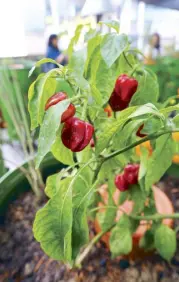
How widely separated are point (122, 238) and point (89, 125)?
27 cm

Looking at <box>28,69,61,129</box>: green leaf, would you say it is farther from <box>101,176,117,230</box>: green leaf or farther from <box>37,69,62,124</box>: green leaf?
<box>101,176,117,230</box>: green leaf

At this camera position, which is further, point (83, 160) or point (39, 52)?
point (39, 52)

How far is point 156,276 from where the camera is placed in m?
0.55

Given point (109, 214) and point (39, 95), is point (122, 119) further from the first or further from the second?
point (109, 214)

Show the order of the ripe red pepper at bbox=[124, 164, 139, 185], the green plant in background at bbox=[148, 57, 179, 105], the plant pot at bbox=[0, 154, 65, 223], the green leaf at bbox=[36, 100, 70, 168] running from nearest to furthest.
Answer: the green leaf at bbox=[36, 100, 70, 168]
the ripe red pepper at bbox=[124, 164, 139, 185]
the plant pot at bbox=[0, 154, 65, 223]
the green plant in background at bbox=[148, 57, 179, 105]

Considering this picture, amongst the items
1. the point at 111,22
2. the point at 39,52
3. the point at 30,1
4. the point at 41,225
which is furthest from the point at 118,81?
the point at 39,52

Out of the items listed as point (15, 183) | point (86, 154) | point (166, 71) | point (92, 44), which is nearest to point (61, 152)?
point (86, 154)

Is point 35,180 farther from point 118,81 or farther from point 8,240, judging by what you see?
point 118,81

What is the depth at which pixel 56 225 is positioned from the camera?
1.11 ft

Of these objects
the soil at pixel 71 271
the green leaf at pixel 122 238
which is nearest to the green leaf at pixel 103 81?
the green leaf at pixel 122 238

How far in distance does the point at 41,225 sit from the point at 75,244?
0.18 feet

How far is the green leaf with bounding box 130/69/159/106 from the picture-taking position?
0.37 meters

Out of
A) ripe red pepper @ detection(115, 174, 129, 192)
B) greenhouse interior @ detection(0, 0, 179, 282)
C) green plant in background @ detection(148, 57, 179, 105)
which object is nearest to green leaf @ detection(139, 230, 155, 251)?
greenhouse interior @ detection(0, 0, 179, 282)

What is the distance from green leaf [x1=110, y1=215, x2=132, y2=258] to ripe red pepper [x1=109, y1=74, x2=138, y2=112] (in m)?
0.22
